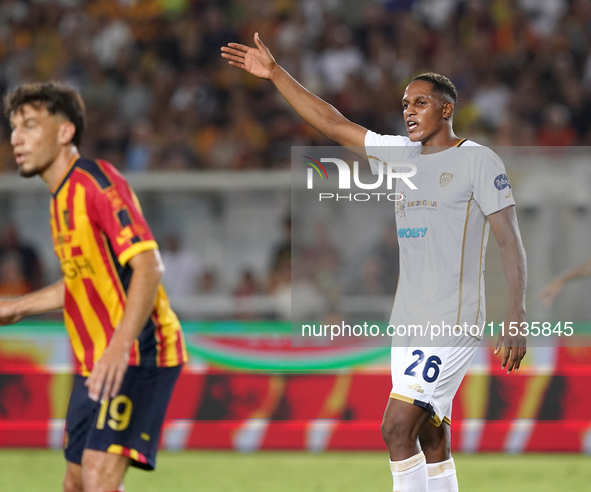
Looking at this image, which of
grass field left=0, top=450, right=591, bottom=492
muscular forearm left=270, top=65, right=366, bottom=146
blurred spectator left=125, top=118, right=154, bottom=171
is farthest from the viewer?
blurred spectator left=125, top=118, right=154, bottom=171

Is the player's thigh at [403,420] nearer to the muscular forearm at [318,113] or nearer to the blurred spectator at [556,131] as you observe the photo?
the muscular forearm at [318,113]

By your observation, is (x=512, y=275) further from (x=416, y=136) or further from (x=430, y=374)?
(x=416, y=136)

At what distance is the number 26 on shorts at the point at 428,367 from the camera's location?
4.10 meters

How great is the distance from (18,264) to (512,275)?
726cm

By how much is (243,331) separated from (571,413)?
2892 millimetres

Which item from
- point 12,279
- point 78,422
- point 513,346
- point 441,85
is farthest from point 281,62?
point 78,422

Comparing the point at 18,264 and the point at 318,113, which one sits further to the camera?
the point at 18,264

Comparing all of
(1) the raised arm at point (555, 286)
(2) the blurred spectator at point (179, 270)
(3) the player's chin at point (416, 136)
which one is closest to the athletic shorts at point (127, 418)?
(3) the player's chin at point (416, 136)

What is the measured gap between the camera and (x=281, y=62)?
40.2 feet

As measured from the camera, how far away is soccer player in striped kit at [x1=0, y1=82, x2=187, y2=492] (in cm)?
354

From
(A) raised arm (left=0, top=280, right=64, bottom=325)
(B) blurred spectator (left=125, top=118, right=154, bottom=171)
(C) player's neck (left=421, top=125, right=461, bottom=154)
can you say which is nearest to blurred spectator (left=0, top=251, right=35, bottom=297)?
(B) blurred spectator (left=125, top=118, right=154, bottom=171)

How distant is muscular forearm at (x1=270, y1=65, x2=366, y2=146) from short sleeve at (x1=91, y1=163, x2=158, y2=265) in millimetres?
1329

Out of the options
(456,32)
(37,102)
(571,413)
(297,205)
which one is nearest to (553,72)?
(456,32)

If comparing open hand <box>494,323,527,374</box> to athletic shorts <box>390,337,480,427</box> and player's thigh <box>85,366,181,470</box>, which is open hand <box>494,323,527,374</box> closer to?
athletic shorts <box>390,337,480,427</box>
